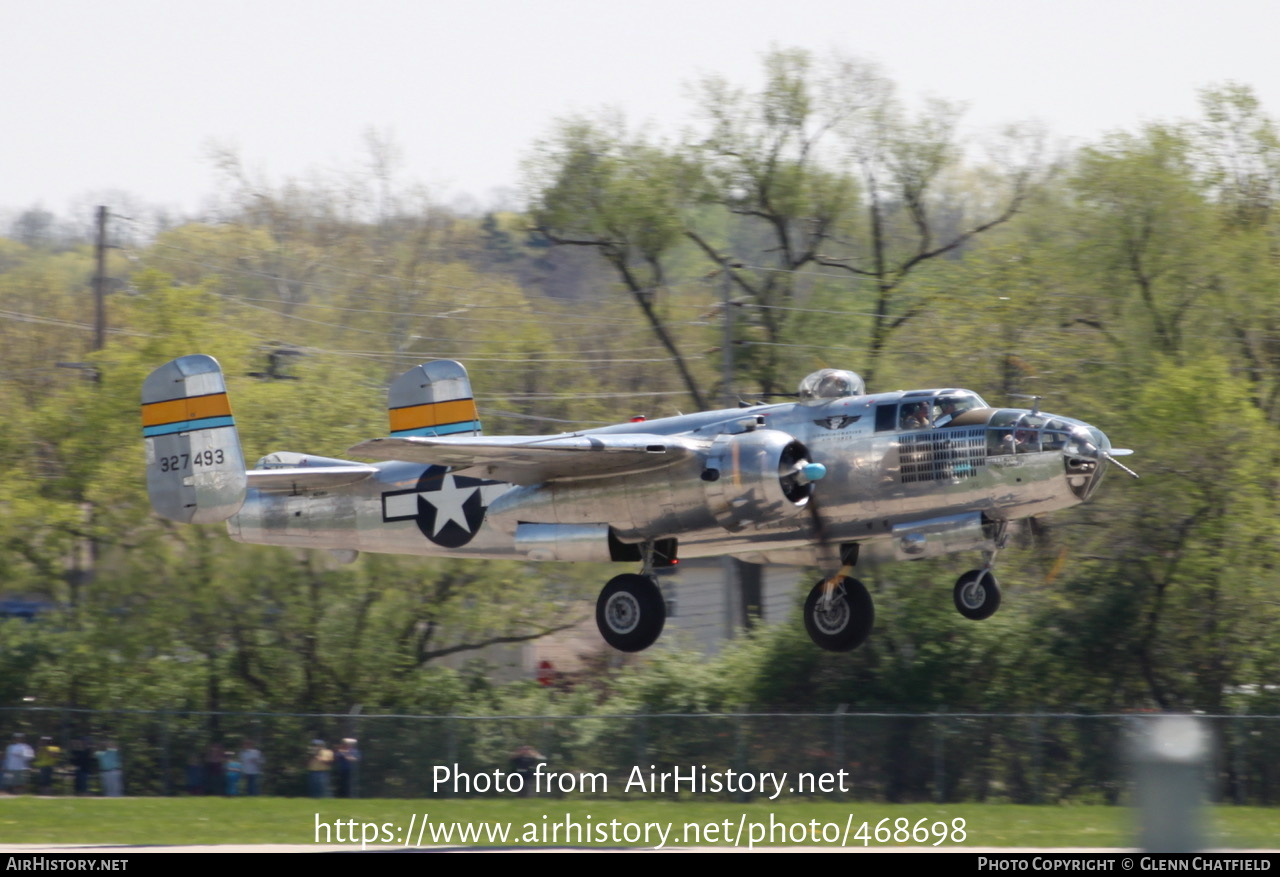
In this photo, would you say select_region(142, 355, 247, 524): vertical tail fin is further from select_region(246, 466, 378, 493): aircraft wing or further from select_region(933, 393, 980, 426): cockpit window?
select_region(933, 393, 980, 426): cockpit window

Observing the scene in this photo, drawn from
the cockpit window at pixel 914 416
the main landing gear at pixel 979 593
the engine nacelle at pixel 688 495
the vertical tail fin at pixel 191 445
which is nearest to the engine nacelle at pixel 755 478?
the engine nacelle at pixel 688 495

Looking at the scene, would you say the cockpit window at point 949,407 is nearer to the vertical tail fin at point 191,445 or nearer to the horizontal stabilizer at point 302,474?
the horizontal stabilizer at point 302,474

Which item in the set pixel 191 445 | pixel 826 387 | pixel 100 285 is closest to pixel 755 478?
pixel 826 387

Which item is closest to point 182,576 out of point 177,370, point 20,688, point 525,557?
point 20,688

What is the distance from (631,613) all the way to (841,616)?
298 cm

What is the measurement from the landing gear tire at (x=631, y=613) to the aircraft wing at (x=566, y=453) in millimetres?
1571

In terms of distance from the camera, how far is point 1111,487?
30.9 metres

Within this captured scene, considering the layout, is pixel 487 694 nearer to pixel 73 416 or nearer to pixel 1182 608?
pixel 73 416

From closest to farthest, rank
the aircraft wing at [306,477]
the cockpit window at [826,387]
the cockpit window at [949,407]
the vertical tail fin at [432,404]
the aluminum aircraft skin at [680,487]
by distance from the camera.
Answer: the aluminum aircraft skin at [680,487] < the cockpit window at [949,407] < the cockpit window at [826,387] < the aircraft wing at [306,477] < the vertical tail fin at [432,404]

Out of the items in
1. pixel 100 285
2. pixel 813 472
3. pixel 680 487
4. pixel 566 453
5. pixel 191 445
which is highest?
pixel 100 285

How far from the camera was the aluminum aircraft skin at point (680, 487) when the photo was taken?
18.5 metres

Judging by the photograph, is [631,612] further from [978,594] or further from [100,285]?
[100,285]

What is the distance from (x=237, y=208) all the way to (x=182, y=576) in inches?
909

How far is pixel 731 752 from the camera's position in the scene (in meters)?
23.2
